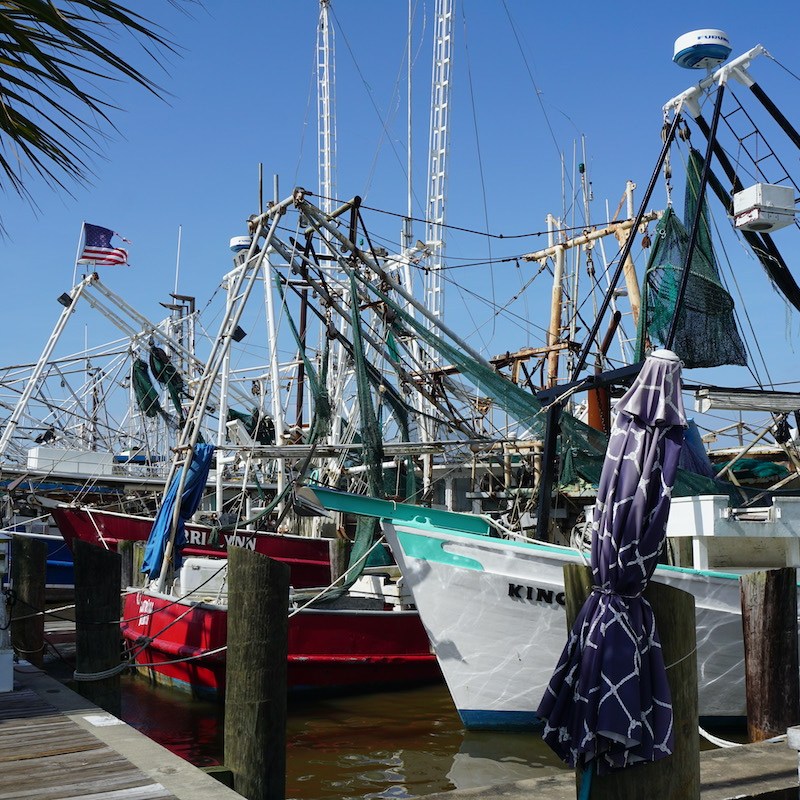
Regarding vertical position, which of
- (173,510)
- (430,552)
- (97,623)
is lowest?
(97,623)

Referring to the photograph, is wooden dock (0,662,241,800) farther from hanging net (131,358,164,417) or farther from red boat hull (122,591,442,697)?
hanging net (131,358,164,417)

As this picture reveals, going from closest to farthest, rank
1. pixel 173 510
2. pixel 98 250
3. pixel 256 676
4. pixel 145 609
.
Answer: pixel 256 676
pixel 173 510
pixel 145 609
pixel 98 250

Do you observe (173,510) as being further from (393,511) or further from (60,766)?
(60,766)

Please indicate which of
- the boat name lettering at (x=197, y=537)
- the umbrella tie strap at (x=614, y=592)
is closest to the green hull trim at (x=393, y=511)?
the umbrella tie strap at (x=614, y=592)

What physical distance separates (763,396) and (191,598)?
7993 mm

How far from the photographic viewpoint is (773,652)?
7844 mm

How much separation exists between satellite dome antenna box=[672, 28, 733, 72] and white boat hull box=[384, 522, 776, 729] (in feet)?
18.2

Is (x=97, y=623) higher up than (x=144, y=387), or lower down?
lower down

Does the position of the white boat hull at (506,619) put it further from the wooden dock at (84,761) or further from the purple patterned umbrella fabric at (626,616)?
the purple patterned umbrella fabric at (626,616)

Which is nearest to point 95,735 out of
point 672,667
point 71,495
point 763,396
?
point 672,667

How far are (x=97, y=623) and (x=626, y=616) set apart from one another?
5736 millimetres

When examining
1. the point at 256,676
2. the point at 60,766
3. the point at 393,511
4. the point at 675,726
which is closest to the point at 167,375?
the point at 393,511

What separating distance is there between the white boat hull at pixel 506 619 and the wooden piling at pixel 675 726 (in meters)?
4.49

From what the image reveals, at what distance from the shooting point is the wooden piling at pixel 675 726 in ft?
15.2
